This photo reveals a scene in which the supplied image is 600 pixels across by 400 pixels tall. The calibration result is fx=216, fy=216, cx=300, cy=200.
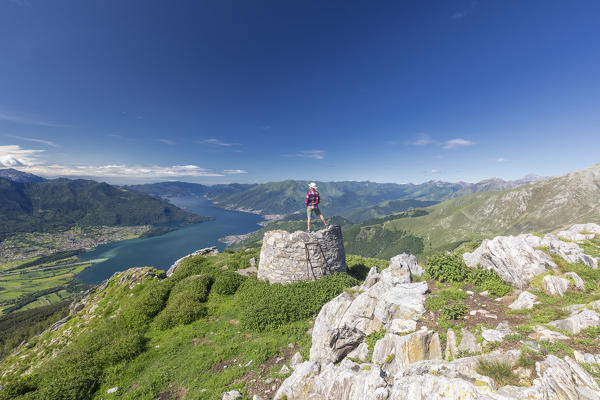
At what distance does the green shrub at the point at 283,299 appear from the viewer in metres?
13.9

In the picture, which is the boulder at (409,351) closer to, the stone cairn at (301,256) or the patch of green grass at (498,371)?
the patch of green grass at (498,371)

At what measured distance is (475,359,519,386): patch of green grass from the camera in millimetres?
5168

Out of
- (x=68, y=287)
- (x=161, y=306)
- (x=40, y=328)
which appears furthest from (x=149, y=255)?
(x=161, y=306)

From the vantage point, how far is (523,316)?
835 centimetres

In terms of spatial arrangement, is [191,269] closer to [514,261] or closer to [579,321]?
[514,261]

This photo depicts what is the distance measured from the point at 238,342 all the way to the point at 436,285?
12004mm

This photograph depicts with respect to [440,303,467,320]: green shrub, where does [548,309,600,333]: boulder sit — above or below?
above

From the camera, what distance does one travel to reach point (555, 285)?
9.55 metres

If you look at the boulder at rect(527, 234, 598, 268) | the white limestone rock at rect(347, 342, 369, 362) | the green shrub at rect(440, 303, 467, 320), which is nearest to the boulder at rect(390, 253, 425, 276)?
the green shrub at rect(440, 303, 467, 320)

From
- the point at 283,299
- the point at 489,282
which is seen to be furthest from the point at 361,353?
the point at 489,282

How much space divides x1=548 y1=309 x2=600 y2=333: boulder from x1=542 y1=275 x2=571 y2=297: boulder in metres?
3.00

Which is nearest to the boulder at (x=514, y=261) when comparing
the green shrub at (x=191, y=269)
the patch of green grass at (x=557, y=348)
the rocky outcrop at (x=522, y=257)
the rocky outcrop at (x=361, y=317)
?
the rocky outcrop at (x=522, y=257)

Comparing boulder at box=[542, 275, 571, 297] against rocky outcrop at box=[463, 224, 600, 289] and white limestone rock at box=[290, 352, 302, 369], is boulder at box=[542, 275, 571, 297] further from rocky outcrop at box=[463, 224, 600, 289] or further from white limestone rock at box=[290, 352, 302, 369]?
white limestone rock at box=[290, 352, 302, 369]

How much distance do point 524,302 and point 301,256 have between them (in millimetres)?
12580
